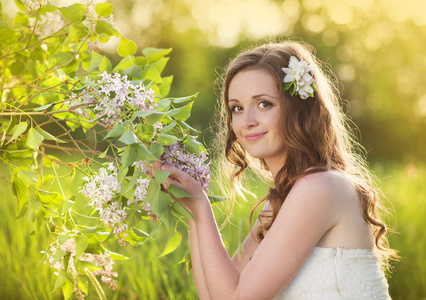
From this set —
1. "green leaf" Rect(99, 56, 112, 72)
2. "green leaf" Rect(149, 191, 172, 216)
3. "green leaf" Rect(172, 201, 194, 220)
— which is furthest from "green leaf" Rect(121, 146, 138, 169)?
"green leaf" Rect(99, 56, 112, 72)

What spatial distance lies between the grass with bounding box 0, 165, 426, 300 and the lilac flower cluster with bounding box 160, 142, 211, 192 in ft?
2.59

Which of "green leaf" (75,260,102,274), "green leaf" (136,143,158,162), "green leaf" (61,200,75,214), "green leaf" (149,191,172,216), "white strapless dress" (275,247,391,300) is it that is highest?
"green leaf" (136,143,158,162)

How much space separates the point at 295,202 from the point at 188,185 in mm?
433

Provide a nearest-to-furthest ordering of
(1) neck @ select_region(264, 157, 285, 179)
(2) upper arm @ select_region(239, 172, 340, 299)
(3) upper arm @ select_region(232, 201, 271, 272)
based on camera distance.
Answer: (2) upper arm @ select_region(239, 172, 340, 299), (1) neck @ select_region(264, 157, 285, 179), (3) upper arm @ select_region(232, 201, 271, 272)

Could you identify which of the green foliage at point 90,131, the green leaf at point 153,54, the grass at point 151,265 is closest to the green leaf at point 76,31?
the green foliage at point 90,131

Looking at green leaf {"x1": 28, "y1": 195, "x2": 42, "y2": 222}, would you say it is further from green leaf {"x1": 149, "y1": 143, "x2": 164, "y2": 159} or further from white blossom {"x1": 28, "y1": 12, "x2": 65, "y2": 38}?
white blossom {"x1": 28, "y1": 12, "x2": 65, "y2": 38}

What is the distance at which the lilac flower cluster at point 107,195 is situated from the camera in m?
1.43

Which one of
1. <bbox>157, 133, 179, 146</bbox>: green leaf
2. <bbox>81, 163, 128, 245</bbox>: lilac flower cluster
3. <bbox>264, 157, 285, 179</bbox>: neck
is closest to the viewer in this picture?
<bbox>157, 133, 179, 146</bbox>: green leaf

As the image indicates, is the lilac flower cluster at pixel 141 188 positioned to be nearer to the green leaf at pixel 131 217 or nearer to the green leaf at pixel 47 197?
the green leaf at pixel 131 217

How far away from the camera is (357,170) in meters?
2.11

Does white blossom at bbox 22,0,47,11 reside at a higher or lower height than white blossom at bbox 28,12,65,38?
lower

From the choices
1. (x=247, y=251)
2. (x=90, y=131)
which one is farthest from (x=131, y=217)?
(x=247, y=251)

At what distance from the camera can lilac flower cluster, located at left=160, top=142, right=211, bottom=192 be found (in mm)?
1482

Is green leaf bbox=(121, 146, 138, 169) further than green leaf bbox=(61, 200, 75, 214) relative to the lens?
No
